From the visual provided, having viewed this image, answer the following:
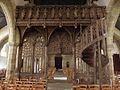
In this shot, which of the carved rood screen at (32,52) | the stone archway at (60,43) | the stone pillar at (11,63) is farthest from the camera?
the stone archway at (60,43)

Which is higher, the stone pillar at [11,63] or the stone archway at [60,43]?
the stone archway at [60,43]

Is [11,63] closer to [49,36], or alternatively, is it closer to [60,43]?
[49,36]

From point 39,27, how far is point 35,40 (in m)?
1.11

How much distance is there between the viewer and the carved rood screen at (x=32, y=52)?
14.9 meters

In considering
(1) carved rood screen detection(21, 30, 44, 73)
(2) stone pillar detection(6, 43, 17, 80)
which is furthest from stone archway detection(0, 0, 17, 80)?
(1) carved rood screen detection(21, 30, 44, 73)

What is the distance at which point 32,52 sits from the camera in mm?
15023

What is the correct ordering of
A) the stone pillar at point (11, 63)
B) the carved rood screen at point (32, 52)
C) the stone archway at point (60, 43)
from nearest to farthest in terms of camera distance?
the stone pillar at point (11, 63) < the carved rood screen at point (32, 52) < the stone archway at point (60, 43)

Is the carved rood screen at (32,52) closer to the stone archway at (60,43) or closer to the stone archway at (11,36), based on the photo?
the stone archway at (60,43)

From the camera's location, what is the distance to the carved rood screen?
48.9 ft

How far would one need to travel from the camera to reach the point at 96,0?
16.7m

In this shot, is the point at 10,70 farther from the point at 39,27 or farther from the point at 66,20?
the point at 66,20

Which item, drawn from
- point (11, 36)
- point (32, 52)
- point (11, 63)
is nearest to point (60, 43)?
point (32, 52)

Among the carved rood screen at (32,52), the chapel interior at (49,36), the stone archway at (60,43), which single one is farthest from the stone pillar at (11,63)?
the stone archway at (60,43)

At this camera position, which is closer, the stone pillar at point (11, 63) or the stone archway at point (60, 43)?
the stone pillar at point (11, 63)
